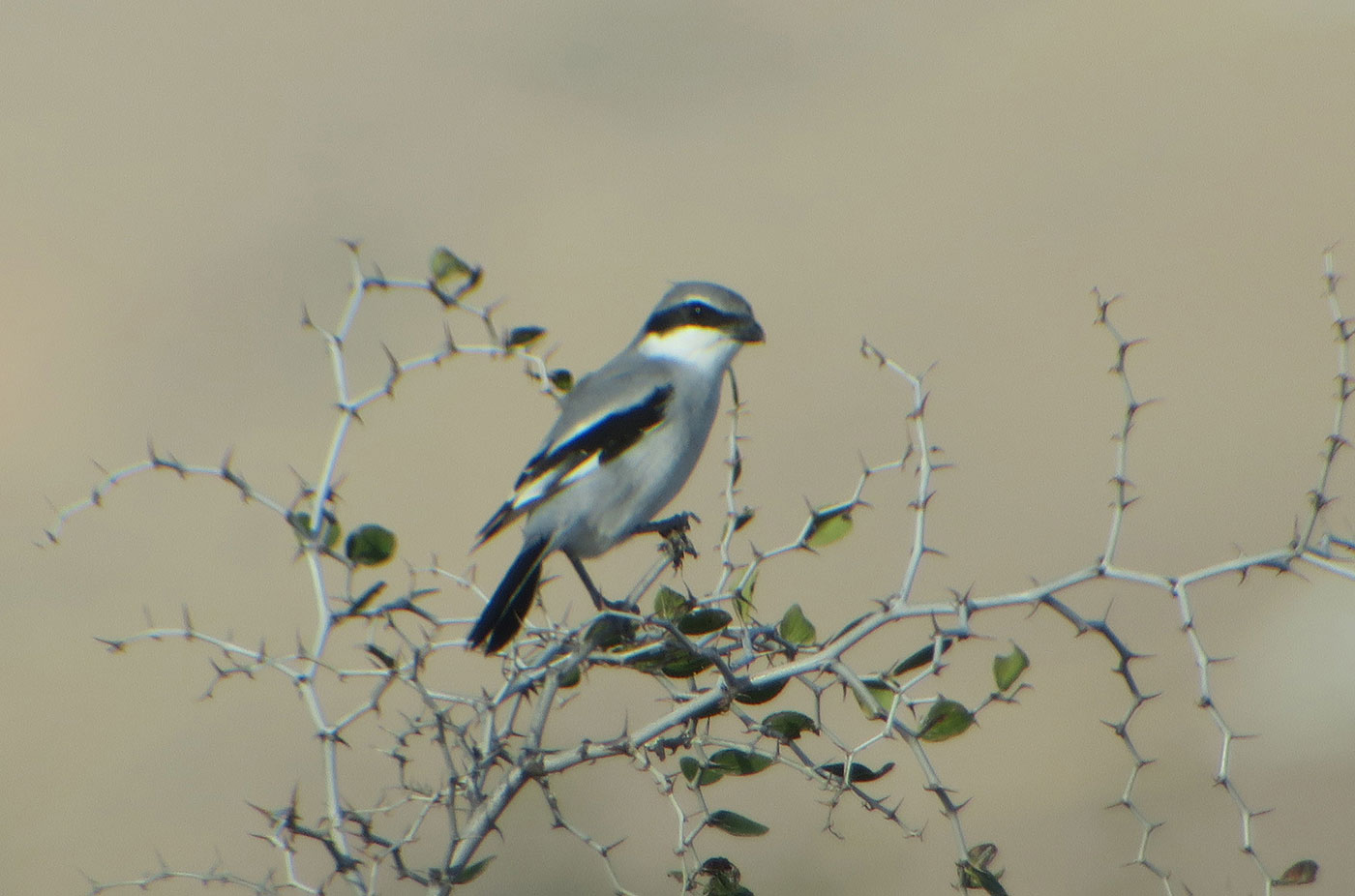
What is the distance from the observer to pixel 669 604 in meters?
2.27

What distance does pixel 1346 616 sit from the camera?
6465 mm

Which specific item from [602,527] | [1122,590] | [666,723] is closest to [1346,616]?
[1122,590]

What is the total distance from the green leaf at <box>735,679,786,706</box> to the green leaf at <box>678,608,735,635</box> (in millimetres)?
112

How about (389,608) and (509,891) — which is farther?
(509,891)

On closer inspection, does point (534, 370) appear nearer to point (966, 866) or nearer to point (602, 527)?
point (602, 527)

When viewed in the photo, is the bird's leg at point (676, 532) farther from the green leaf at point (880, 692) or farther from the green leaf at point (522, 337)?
the green leaf at point (880, 692)

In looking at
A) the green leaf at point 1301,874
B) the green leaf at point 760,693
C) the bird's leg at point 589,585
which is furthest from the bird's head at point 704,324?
the green leaf at point 1301,874

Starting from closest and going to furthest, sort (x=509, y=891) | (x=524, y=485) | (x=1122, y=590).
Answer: (x=524, y=485) → (x=509, y=891) → (x=1122, y=590)

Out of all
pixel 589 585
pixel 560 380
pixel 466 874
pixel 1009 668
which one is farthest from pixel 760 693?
pixel 589 585

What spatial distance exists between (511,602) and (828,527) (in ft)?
2.93

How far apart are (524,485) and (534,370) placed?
0.72m

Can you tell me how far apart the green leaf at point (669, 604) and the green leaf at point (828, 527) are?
0.23 metres

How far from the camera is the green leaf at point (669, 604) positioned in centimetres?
225

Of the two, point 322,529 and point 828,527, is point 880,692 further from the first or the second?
point 322,529
